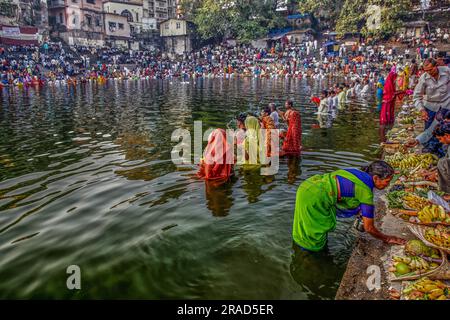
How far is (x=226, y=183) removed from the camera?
289 inches

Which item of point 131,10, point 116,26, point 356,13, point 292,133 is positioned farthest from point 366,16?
point 292,133

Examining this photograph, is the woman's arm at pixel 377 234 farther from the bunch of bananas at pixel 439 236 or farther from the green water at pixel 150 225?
the green water at pixel 150 225

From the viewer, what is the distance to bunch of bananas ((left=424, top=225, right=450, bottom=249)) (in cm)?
379

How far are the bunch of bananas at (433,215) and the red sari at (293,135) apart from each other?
489 cm

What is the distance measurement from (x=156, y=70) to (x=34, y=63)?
14.5 meters

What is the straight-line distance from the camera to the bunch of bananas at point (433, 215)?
430cm

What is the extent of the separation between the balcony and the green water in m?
44.2

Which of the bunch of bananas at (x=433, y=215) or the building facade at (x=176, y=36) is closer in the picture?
the bunch of bananas at (x=433, y=215)

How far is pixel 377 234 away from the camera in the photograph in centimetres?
411

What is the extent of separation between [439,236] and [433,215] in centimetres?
59

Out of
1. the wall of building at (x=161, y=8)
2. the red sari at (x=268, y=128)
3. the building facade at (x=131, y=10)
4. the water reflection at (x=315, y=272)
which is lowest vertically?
the water reflection at (x=315, y=272)

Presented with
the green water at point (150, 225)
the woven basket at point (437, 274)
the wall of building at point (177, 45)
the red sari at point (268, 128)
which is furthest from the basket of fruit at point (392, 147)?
the wall of building at point (177, 45)


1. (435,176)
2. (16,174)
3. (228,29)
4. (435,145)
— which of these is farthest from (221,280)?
(228,29)

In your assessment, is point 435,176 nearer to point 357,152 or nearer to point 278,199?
point 278,199
